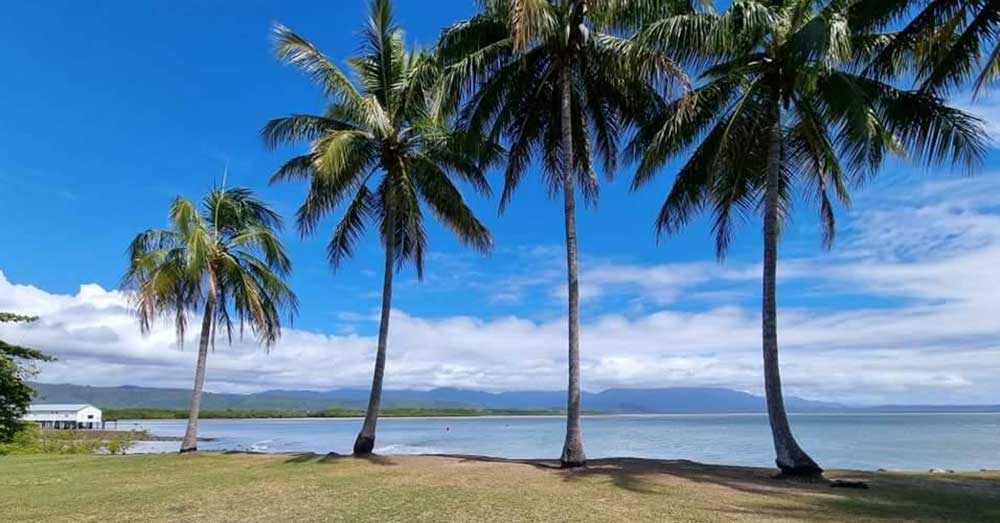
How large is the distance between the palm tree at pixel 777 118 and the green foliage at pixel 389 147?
221 inches

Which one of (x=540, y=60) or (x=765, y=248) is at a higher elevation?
(x=540, y=60)

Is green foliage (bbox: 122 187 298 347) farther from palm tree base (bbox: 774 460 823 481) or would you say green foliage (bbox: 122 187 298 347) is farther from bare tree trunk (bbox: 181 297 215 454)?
palm tree base (bbox: 774 460 823 481)

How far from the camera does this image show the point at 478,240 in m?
20.4

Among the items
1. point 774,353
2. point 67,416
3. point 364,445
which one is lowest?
point 67,416

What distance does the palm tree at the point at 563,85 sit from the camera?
14875 millimetres

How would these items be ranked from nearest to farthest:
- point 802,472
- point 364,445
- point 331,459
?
point 802,472
point 331,459
point 364,445

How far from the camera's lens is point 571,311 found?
15109mm

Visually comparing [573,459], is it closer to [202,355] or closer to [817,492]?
[817,492]

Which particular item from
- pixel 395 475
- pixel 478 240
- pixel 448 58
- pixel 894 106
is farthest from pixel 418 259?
pixel 894 106

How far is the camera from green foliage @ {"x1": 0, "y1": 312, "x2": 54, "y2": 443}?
27.7 meters

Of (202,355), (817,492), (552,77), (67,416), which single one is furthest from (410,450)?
(67,416)

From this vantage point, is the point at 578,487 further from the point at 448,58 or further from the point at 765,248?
the point at 448,58

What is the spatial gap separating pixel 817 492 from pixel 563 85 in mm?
10241

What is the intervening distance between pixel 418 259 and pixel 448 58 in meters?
6.62
